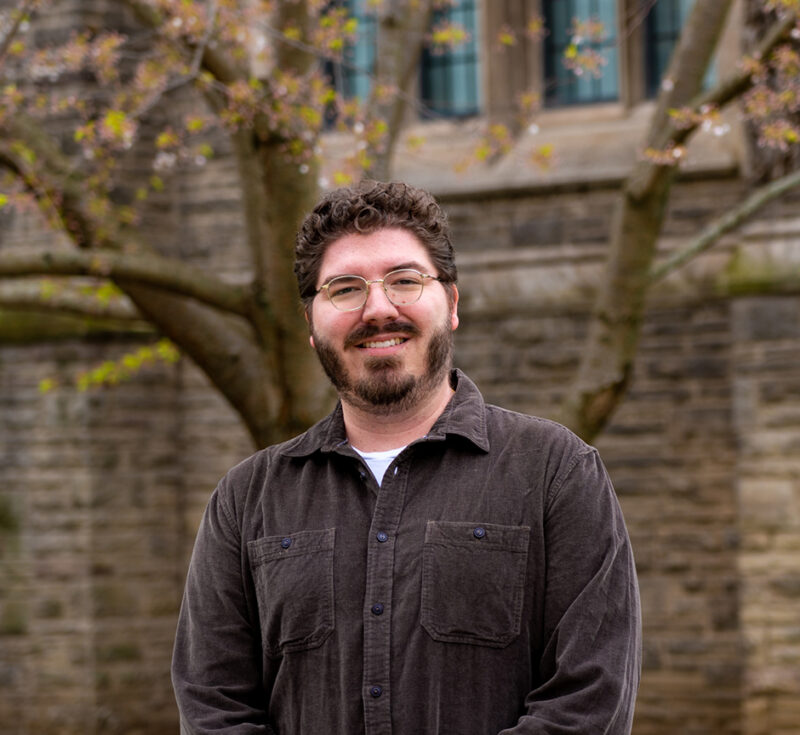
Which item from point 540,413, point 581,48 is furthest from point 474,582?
point 581,48

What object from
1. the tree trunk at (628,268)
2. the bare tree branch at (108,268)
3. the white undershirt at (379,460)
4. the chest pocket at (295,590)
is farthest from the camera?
the tree trunk at (628,268)

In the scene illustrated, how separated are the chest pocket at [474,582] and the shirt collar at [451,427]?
0.58 ft

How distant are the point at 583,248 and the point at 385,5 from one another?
2.11 meters

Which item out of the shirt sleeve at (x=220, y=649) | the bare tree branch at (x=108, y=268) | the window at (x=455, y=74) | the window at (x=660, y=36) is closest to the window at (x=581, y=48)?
the window at (x=660, y=36)

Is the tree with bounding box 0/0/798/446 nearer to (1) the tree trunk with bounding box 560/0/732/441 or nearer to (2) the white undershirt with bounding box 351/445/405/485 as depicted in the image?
(1) the tree trunk with bounding box 560/0/732/441

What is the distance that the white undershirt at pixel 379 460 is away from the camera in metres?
2.24

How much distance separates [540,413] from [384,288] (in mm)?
5673

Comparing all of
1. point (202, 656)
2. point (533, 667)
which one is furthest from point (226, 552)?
point (533, 667)

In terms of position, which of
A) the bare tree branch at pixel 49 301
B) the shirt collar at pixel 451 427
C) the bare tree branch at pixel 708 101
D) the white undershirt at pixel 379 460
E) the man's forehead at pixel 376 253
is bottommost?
the white undershirt at pixel 379 460

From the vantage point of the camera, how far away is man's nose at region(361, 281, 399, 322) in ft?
7.14

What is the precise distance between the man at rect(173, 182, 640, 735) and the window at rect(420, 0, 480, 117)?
6.60 meters

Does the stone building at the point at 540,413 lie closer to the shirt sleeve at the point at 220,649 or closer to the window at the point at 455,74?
the window at the point at 455,74

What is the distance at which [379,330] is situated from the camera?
7.23 feet

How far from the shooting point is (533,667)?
6.88 feet
